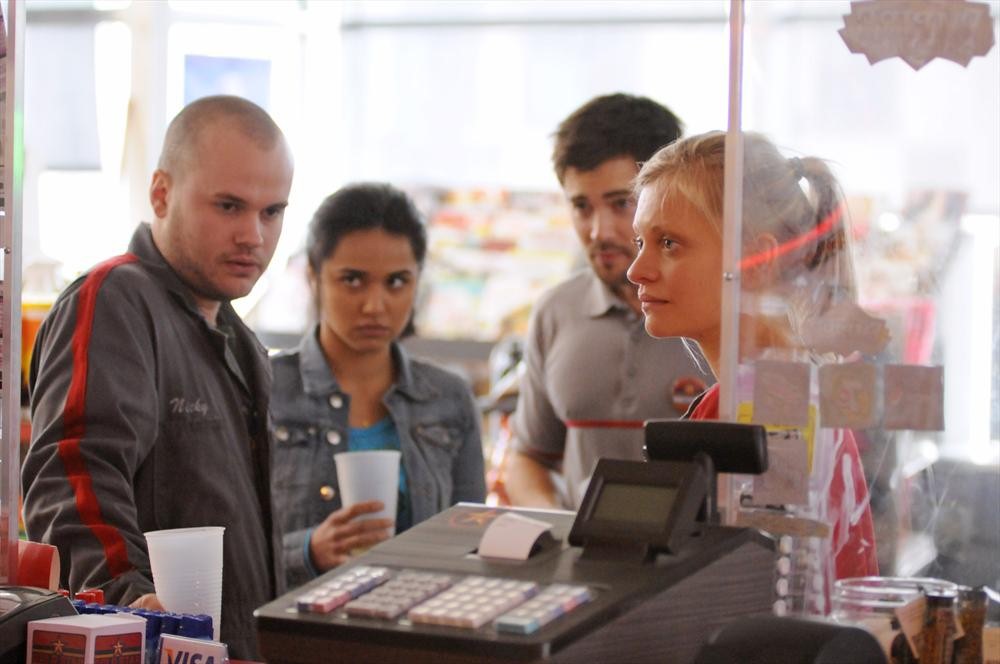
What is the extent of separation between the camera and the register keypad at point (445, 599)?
3.25 ft

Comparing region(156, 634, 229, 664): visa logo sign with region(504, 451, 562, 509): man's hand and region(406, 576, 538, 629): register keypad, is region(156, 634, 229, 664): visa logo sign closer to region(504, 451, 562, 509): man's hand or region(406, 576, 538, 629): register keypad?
region(406, 576, 538, 629): register keypad

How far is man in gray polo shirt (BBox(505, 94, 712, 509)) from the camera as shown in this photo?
103 inches

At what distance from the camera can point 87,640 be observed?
4.05ft

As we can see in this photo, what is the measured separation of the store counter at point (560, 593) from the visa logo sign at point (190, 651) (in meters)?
0.23

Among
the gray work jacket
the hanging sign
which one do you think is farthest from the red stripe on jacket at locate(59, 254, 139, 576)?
the hanging sign

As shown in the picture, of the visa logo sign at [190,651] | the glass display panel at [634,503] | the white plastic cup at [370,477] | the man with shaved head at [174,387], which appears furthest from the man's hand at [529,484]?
the glass display panel at [634,503]

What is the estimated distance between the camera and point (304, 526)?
8.44 feet

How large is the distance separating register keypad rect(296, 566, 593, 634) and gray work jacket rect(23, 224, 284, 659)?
74 cm

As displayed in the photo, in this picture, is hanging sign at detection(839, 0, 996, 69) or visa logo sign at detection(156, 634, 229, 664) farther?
visa logo sign at detection(156, 634, 229, 664)

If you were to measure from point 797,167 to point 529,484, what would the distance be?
1743 mm

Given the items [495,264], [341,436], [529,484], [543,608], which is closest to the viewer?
[543,608]

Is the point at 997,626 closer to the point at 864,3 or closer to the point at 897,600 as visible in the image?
the point at 897,600

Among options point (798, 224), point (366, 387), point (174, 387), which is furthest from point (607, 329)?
point (798, 224)

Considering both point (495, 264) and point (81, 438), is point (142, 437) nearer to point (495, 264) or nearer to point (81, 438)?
point (81, 438)
